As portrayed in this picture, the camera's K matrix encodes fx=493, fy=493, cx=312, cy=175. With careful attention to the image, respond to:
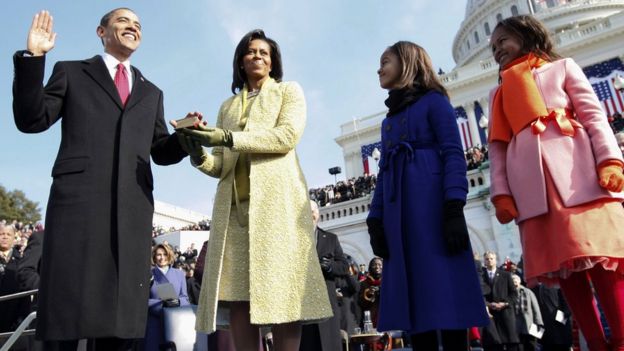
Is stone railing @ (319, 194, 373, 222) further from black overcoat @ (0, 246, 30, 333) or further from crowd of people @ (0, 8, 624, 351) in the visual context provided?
crowd of people @ (0, 8, 624, 351)

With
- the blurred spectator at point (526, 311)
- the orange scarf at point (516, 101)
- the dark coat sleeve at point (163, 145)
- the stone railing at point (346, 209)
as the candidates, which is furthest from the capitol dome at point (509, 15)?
the dark coat sleeve at point (163, 145)

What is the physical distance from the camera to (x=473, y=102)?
3559 cm

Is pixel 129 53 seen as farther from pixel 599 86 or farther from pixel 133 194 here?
pixel 599 86

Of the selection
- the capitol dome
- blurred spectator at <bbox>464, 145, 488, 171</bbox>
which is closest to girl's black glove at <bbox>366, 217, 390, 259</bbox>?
blurred spectator at <bbox>464, 145, 488, 171</bbox>

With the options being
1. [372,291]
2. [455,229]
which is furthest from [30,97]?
[372,291]

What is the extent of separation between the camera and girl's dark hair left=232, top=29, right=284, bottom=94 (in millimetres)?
2682

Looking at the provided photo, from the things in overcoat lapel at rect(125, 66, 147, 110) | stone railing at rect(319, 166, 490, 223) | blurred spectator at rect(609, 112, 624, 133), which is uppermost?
blurred spectator at rect(609, 112, 624, 133)

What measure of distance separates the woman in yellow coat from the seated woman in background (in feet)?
8.05

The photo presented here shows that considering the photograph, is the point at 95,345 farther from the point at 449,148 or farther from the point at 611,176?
the point at 611,176

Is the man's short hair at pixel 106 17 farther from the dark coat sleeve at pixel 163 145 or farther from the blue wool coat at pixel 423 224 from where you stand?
the blue wool coat at pixel 423 224

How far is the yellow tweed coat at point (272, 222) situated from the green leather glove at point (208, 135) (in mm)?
35

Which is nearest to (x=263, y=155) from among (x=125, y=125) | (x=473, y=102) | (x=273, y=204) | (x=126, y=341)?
(x=273, y=204)

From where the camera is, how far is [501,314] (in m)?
6.98

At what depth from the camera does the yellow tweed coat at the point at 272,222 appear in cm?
212
